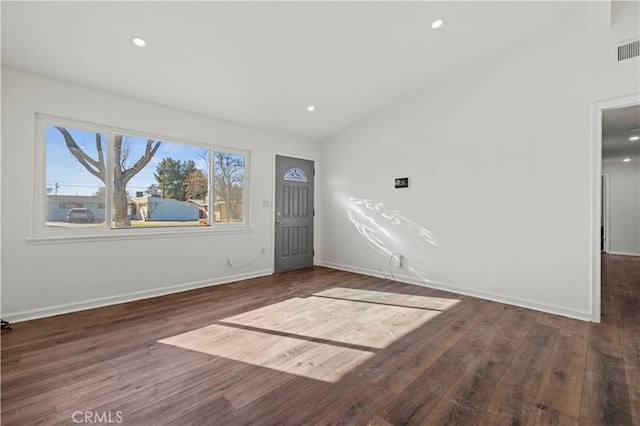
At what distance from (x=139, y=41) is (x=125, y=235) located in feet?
7.13

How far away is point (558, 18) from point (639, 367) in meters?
3.42

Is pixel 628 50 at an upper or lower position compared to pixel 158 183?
upper

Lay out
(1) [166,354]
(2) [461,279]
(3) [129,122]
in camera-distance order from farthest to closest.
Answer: (2) [461,279]
(3) [129,122]
(1) [166,354]

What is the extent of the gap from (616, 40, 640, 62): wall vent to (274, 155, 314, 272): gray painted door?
4325 mm

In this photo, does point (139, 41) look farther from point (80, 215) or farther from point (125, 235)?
point (125, 235)

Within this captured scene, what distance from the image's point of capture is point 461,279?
3873mm

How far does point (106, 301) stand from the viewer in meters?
3.31

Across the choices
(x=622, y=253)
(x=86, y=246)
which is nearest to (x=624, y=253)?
(x=622, y=253)

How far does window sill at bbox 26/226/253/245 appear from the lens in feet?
9.72

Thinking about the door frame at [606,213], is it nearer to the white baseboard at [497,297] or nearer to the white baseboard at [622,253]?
the white baseboard at [622,253]

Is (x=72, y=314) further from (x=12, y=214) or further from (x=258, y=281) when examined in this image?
(x=258, y=281)

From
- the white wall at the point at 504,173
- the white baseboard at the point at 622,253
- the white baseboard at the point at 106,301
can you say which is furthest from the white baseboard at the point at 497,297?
the white baseboard at the point at 622,253

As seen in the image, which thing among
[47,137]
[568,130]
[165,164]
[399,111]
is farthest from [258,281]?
[568,130]

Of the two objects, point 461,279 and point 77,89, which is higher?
point 77,89
